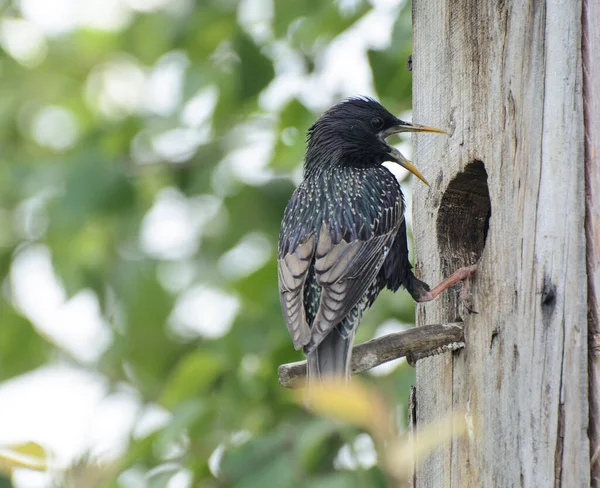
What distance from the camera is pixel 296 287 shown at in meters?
3.16

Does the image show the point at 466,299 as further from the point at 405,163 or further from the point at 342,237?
the point at 405,163

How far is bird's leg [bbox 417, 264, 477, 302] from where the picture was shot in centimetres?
285

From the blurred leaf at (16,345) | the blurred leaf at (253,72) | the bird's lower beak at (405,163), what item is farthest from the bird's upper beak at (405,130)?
the blurred leaf at (16,345)

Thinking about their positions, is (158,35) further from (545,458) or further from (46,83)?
(545,458)

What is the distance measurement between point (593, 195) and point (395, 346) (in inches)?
26.2

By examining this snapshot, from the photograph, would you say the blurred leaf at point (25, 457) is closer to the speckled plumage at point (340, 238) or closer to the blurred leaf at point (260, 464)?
the speckled plumage at point (340, 238)

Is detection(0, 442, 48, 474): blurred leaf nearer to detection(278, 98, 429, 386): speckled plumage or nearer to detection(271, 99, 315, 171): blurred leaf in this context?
detection(278, 98, 429, 386): speckled plumage

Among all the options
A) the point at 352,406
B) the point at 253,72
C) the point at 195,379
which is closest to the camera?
the point at 352,406

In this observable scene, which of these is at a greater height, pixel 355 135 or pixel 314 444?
pixel 355 135

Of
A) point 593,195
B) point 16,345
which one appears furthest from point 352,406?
point 16,345

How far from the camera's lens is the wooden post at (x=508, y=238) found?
7.79 feet

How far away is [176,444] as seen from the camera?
13.7 feet

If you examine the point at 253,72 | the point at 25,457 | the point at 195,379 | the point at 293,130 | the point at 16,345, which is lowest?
the point at 25,457

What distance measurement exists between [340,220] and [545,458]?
124 centimetres
